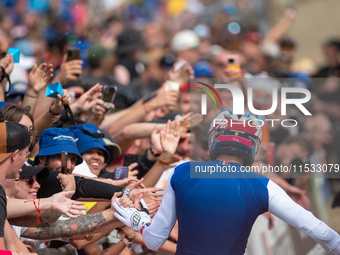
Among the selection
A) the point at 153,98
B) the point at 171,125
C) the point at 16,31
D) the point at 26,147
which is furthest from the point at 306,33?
the point at 26,147

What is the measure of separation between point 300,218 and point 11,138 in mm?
2045

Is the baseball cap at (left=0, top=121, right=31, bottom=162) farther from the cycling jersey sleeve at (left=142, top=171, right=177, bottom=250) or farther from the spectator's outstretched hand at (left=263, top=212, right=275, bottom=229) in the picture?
the spectator's outstretched hand at (left=263, top=212, right=275, bottom=229)

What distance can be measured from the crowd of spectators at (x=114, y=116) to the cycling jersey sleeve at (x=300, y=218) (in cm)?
114

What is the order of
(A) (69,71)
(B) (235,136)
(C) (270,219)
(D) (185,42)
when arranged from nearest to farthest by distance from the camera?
1. (B) (235,136)
2. (A) (69,71)
3. (C) (270,219)
4. (D) (185,42)

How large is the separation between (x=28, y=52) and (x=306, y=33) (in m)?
9.55

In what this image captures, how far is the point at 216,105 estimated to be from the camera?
5000 millimetres

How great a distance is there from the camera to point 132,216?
3.50m

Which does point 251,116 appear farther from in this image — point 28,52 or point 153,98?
point 28,52

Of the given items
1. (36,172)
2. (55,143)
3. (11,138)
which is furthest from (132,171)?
(11,138)

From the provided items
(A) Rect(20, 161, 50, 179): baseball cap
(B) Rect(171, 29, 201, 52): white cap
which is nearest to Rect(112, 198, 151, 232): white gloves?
(A) Rect(20, 161, 50, 179): baseball cap

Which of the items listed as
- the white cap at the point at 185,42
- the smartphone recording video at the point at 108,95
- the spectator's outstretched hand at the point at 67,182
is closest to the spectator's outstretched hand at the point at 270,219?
the smartphone recording video at the point at 108,95

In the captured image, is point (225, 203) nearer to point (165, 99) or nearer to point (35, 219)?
point (35, 219)

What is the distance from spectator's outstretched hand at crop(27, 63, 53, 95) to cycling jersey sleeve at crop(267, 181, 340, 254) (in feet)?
8.20

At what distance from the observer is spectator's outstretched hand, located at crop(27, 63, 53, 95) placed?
4.41 m
